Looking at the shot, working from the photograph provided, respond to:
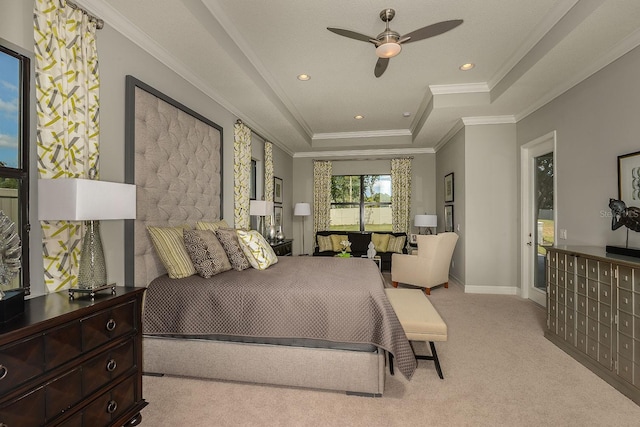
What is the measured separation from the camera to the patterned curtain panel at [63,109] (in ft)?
6.15

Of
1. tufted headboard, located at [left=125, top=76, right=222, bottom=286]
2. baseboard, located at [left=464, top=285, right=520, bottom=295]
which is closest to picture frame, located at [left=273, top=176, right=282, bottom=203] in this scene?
tufted headboard, located at [left=125, top=76, right=222, bottom=286]

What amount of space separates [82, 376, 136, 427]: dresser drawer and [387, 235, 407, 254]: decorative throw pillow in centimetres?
576

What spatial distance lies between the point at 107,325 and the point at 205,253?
106 cm

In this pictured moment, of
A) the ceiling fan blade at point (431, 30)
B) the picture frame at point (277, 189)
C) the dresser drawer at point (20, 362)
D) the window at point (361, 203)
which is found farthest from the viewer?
the window at point (361, 203)

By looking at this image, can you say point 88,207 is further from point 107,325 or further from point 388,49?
point 388,49

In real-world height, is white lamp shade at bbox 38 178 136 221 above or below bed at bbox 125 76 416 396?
above

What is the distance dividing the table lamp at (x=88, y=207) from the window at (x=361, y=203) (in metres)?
6.18

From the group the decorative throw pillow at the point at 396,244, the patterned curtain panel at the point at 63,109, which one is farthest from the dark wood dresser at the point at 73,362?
the decorative throw pillow at the point at 396,244

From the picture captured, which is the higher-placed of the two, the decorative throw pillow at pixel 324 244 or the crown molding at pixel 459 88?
the crown molding at pixel 459 88

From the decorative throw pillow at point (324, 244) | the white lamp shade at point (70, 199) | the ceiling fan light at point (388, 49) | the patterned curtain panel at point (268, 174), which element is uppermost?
the ceiling fan light at point (388, 49)

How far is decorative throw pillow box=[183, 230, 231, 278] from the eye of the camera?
2.64 m

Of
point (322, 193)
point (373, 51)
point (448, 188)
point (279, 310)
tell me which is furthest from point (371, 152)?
point (279, 310)

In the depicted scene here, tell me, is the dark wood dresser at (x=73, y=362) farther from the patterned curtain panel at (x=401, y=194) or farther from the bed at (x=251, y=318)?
the patterned curtain panel at (x=401, y=194)

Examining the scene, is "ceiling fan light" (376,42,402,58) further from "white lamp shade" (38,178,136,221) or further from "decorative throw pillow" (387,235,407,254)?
"decorative throw pillow" (387,235,407,254)
